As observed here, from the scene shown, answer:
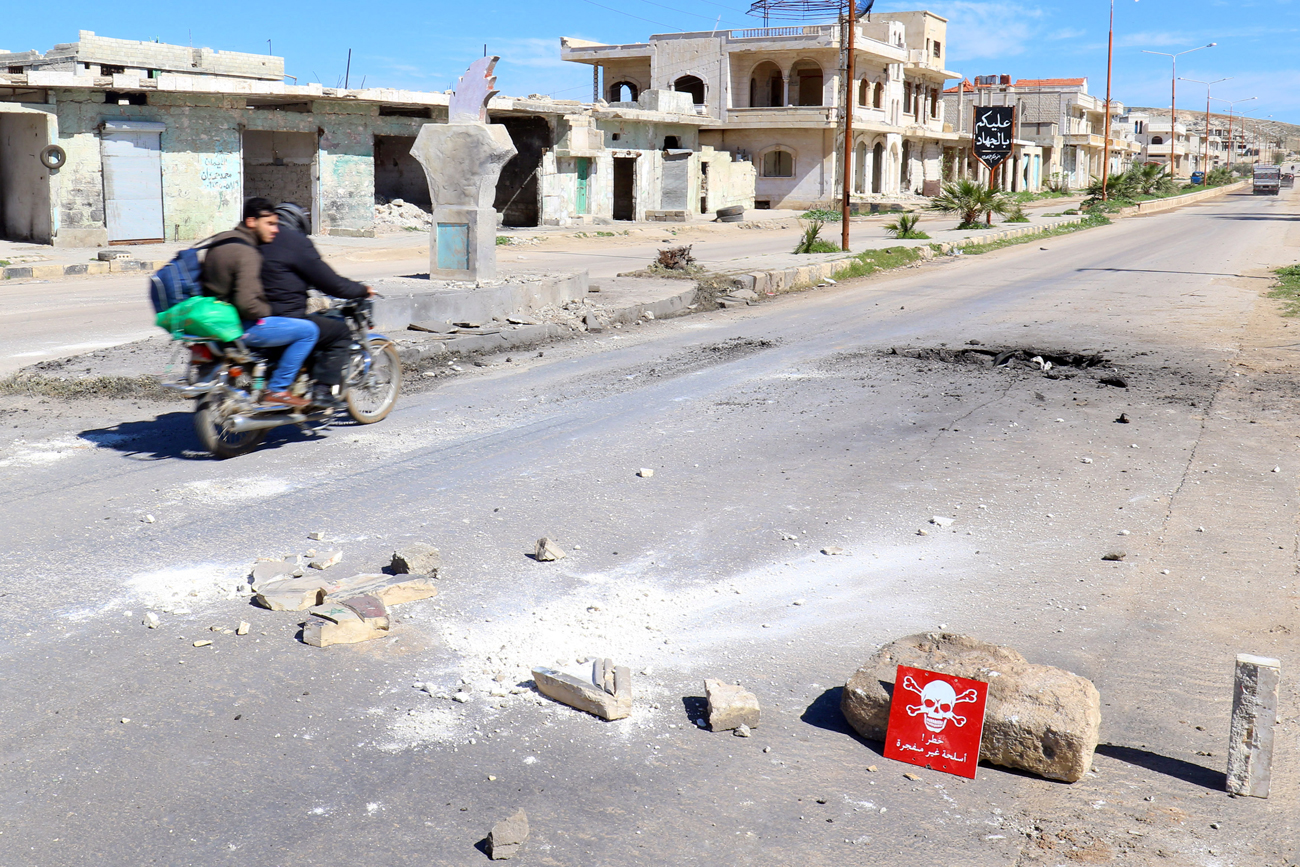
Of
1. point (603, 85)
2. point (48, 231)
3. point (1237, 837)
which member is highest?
point (603, 85)

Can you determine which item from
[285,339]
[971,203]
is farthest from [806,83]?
[285,339]

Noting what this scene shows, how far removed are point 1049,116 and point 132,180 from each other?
81.0 meters

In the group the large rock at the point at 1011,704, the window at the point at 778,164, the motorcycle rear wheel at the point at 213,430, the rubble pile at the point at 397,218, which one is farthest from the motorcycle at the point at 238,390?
the window at the point at 778,164

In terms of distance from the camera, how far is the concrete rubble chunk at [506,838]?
9.87 ft

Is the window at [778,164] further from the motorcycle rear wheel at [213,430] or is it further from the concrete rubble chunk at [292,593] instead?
the concrete rubble chunk at [292,593]

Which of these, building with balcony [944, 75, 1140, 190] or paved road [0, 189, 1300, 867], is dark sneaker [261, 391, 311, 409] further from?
building with balcony [944, 75, 1140, 190]

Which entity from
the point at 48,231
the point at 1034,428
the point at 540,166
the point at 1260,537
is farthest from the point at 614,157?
the point at 1260,537

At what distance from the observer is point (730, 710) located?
12.2ft

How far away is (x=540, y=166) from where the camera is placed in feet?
115

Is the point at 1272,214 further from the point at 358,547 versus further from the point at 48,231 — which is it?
the point at 358,547

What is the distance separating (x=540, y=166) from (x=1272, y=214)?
33.9m

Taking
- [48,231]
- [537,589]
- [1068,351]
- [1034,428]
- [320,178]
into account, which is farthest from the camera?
[320,178]

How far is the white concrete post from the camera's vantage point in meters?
3.28

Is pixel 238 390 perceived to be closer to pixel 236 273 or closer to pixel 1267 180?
pixel 236 273
